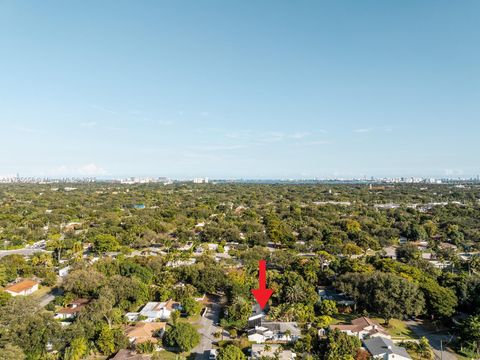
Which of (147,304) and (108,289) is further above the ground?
(108,289)

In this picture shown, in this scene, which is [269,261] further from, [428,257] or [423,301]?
[428,257]

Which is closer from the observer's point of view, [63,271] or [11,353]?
[11,353]

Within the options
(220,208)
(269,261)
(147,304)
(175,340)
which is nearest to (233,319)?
(175,340)

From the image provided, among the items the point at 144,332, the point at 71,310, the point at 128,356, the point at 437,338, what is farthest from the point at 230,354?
the point at 437,338

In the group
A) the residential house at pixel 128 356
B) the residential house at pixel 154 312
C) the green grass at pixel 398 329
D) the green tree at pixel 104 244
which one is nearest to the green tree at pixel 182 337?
the residential house at pixel 128 356

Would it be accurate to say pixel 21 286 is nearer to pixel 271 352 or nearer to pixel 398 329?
pixel 271 352

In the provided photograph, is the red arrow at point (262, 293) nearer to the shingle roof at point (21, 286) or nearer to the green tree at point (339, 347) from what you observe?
the green tree at point (339, 347)
